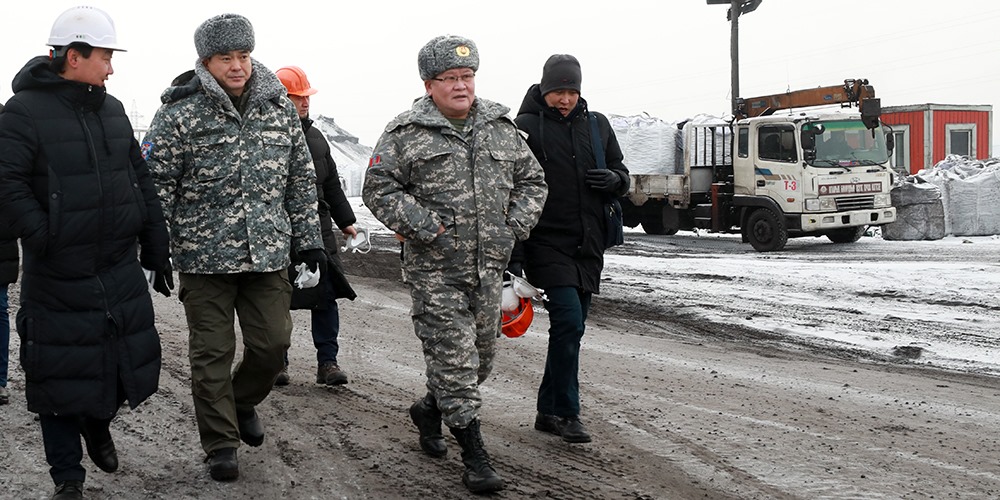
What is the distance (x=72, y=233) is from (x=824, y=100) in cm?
1858

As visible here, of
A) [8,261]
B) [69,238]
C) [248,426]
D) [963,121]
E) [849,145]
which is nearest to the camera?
[69,238]

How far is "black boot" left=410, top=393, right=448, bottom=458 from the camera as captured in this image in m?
5.09

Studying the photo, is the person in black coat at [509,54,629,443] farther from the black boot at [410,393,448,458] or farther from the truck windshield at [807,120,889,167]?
the truck windshield at [807,120,889,167]

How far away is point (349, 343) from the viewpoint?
342 inches

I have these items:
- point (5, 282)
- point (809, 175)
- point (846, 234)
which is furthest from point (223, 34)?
point (846, 234)

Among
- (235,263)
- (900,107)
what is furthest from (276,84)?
(900,107)

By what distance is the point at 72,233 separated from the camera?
4.11 m

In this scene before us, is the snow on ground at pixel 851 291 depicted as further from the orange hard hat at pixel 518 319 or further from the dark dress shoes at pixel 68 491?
the dark dress shoes at pixel 68 491

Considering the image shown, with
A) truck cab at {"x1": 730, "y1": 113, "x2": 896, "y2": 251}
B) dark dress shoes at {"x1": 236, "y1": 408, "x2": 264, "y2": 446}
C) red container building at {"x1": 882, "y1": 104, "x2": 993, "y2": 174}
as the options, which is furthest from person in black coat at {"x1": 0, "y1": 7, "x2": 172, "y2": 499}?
red container building at {"x1": 882, "y1": 104, "x2": 993, "y2": 174}

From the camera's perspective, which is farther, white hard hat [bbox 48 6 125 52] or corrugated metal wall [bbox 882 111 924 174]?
corrugated metal wall [bbox 882 111 924 174]

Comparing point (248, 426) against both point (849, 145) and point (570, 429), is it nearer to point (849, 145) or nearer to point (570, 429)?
point (570, 429)

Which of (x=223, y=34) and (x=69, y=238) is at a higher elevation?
(x=223, y=34)

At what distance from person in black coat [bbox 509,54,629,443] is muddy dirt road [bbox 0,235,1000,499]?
402mm

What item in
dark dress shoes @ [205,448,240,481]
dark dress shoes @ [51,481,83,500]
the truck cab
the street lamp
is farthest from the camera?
the street lamp
